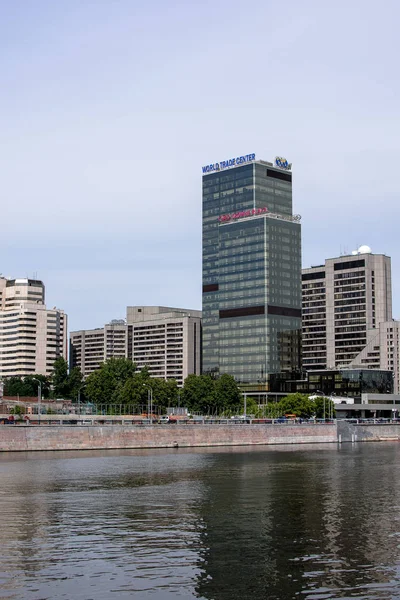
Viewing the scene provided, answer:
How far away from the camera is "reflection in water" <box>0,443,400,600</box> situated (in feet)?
148

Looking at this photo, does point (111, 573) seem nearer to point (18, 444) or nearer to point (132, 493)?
point (132, 493)

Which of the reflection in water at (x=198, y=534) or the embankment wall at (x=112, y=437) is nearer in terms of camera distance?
the reflection in water at (x=198, y=534)

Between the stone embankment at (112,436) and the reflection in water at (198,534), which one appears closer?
the reflection in water at (198,534)

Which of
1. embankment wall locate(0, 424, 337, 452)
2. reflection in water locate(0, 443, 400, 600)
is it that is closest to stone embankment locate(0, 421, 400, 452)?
embankment wall locate(0, 424, 337, 452)

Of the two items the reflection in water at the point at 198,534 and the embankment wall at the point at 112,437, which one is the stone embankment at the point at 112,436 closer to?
the embankment wall at the point at 112,437

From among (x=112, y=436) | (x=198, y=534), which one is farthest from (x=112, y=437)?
(x=198, y=534)

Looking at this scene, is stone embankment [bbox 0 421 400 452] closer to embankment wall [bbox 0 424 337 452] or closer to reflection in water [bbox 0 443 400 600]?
embankment wall [bbox 0 424 337 452]

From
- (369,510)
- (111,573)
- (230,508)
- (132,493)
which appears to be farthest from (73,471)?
(111,573)

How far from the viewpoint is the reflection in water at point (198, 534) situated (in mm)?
45125

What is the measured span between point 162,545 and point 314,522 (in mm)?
15853

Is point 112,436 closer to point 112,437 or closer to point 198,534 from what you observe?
point 112,437

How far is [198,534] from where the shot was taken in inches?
2388

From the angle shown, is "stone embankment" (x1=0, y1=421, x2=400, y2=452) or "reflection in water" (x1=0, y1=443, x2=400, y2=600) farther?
"stone embankment" (x1=0, y1=421, x2=400, y2=452)

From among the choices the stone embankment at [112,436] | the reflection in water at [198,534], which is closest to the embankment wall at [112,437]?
the stone embankment at [112,436]
